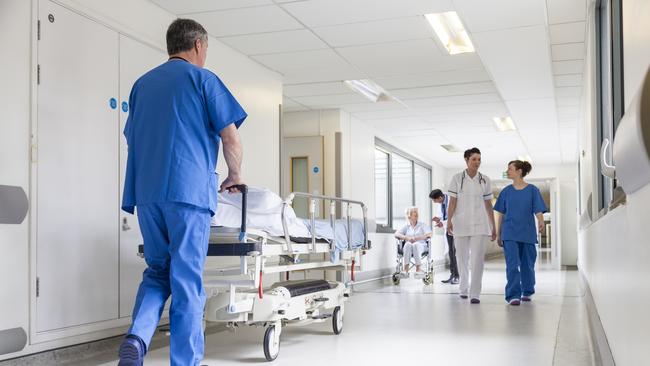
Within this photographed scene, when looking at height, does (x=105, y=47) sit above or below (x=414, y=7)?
below

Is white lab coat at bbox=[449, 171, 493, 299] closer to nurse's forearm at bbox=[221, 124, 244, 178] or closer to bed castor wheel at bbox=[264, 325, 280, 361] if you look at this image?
bed castor wheel at bbox=[264, 325, 280, 361]

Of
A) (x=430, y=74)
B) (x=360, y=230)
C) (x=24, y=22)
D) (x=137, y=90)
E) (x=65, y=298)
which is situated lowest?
(x=65, y=298)

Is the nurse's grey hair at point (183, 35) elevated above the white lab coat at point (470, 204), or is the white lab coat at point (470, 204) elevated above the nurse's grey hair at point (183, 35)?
the nurse's grey hair at point (183, 35)

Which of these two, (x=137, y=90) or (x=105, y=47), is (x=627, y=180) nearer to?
(x=137, y=90)

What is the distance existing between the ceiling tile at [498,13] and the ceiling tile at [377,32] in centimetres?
38

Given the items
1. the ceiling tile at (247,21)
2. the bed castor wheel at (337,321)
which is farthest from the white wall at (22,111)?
the bed castor wheel at (337,321)

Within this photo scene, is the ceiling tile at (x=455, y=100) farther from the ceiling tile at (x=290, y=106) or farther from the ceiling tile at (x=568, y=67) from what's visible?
the ceiling tile at (x=290, y=106)

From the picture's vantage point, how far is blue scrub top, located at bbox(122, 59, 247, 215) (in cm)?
283

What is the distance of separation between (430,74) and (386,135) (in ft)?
13.9

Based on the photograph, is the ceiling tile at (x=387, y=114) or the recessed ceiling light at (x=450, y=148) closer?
the ceiling tile at (x=387, y=114)

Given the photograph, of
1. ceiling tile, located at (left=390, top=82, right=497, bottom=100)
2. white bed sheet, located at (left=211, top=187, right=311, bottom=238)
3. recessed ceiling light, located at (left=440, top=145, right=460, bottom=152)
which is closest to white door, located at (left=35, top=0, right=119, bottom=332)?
white bed sheet, located at (left=211, top=187, right=311, bottom=238)

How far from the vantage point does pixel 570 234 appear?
14.0 m

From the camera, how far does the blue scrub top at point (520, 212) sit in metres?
6.56

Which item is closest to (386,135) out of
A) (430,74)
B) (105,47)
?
(430,74)
